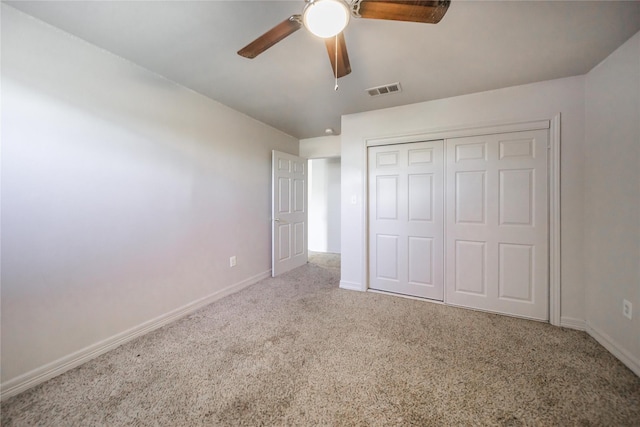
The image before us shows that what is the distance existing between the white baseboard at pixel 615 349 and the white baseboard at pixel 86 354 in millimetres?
3529

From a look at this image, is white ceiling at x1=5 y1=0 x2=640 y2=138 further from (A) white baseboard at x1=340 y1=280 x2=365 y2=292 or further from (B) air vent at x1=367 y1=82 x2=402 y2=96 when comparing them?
(A) white baseboard at x1=340 y1=280 x2=365 y2=292

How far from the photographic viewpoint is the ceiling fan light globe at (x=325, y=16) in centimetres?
104

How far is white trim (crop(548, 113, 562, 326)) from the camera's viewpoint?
2158 millimetres

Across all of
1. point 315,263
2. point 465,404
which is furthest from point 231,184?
point 465,404

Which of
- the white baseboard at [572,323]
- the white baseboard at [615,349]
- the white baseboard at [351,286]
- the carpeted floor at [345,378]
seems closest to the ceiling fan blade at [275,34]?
the carpeted floor at [345,378]

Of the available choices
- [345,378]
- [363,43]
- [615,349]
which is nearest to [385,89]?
[363,43]

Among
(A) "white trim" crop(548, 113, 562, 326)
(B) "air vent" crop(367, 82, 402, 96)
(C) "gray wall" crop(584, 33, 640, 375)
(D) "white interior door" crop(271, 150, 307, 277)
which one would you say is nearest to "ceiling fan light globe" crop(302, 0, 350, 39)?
(B) "air vent" crop(367, 82, 402, 96)

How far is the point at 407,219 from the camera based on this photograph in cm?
283

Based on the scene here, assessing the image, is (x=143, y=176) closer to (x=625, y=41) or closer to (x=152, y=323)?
(x=152, y=323)

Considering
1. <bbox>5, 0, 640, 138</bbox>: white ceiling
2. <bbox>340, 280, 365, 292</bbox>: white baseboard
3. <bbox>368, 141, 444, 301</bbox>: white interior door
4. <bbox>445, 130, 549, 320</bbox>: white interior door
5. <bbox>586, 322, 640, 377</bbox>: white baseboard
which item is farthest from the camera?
<bbox>340, 280, 365, 292</bbox>: white baseboard

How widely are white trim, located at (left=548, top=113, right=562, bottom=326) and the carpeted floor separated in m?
0.20

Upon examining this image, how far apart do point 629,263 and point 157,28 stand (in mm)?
3664

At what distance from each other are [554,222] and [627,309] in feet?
2.58

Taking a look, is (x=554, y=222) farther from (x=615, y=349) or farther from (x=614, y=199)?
A: (x=615, y=349)
